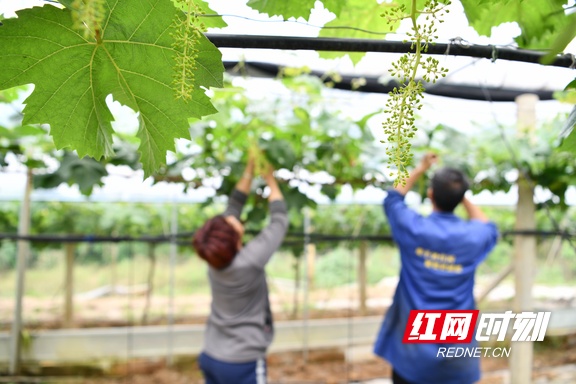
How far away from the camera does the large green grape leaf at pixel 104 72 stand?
2.66 ft

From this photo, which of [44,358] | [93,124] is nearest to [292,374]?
[44,358]

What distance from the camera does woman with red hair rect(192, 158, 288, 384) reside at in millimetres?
2625

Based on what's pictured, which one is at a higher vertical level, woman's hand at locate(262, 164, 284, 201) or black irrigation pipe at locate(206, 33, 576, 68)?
black irrigation pipe at locate(206, 33, 576, 68)

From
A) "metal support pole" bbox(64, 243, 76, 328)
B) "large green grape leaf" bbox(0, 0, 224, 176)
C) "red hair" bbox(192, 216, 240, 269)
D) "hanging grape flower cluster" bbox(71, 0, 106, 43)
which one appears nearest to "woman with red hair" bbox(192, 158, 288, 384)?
"red hair" bbox(192, 216, 240, 269)

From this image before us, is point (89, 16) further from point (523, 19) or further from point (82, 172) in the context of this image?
point (82, 172)

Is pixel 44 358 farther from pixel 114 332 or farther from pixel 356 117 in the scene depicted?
pixel 356 117

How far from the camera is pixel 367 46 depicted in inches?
37.5

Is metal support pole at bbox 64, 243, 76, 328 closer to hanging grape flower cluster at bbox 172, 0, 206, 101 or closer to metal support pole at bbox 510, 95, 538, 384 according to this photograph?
metal support pole at bbox 510, 95, 538, 384

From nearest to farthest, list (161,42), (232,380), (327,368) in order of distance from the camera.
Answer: (161,42) → (232,380) → (327,368)

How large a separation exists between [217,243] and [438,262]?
3.73ft

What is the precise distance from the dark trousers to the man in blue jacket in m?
0.76

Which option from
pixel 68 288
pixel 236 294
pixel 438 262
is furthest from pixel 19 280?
pixel 438 262

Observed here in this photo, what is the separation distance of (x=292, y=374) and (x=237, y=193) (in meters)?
2.86

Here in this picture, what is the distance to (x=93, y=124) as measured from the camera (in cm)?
94
